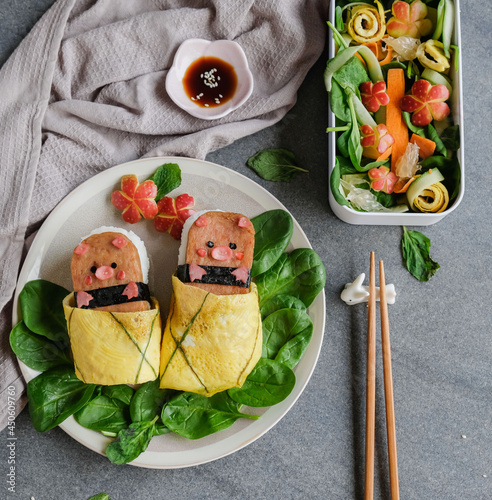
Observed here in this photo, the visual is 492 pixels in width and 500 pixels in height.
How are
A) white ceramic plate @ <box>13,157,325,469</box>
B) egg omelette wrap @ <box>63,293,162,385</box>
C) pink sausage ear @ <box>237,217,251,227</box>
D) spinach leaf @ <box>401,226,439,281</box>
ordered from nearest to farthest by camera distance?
egg omelette wrap @ <box>63,293,162,385</box>, pink sausage ear @ <box>237,217,251,227</box>, white ceramic plate @ <box>13,157,325,469</box>, spinach leaf @ <box>401,226,439,281</box>

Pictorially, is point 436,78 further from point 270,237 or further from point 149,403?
point 149,403

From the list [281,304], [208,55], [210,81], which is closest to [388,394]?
[281,304]

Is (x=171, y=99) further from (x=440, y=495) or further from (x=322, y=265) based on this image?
(x=440, y=495)

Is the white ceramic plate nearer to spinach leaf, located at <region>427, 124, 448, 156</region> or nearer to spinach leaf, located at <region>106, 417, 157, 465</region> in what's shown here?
spinach leaf, located at <region>106, 417, 157, 465</region>

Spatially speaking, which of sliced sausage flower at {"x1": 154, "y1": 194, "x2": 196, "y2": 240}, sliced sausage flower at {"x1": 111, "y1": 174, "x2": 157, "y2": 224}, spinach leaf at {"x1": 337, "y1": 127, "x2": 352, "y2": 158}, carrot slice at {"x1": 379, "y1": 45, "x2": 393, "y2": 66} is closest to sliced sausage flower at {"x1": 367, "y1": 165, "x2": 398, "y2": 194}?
spinach leaf at {"x1": 337, "y1": 127, "x2": 352, "y2": 158}

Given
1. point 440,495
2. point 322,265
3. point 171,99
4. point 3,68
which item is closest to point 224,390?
point 322,265
